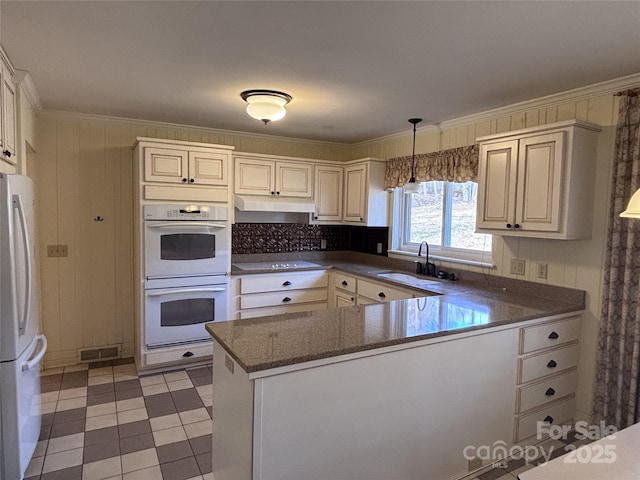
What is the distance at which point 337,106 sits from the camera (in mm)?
3150

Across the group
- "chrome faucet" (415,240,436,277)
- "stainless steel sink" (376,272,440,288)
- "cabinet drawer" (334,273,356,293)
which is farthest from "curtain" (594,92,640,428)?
"cabinet drawer" (334,273,356,293)

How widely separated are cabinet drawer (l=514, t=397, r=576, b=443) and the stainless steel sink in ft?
3.75

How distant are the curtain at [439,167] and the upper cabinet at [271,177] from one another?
880mm

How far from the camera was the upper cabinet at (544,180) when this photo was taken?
8.11 feet

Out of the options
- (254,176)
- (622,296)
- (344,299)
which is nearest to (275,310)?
(344,299)

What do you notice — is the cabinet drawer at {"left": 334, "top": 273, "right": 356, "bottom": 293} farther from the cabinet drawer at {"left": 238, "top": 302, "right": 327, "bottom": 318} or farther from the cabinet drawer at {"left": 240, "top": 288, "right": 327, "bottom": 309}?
the cabinet drawer at {"left": 238, "top": 302, "right": 327, "bottom": 318}

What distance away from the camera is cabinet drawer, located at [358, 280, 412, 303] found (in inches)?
131

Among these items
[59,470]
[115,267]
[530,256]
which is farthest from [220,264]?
[530,256]

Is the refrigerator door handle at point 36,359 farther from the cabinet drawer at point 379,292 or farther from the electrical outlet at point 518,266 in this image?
the electrical outlet at point 518,266

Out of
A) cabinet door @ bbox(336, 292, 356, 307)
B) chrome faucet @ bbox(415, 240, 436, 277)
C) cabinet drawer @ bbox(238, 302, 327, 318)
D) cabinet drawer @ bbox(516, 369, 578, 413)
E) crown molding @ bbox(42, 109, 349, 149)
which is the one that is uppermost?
crown molding @ bbox(42, 109, 349, 149)

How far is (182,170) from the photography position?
137 inches

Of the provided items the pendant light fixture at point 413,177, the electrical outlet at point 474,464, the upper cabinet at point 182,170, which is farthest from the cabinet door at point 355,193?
the electrical outlet at point 474,464

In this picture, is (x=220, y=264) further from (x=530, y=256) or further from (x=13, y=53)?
(x=530, y=256)

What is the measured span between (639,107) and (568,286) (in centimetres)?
117
